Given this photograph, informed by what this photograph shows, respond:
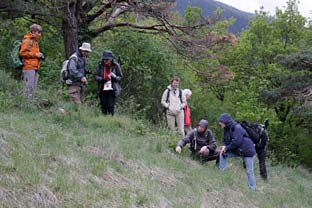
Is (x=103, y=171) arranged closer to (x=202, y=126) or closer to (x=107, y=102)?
(x=202, y=126)

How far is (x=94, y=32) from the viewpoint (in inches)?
610

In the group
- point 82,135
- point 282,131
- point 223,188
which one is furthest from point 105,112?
point 282,131

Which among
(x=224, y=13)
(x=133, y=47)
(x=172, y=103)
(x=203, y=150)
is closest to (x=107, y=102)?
(x=172, y=103)

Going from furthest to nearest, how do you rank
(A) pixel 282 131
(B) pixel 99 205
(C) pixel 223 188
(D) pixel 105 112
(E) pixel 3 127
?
(A) pixel 282 131
(D) pixel 105 112
(C) pixel 223 188
(E) pixel 3 127
(B) pixel 99 205

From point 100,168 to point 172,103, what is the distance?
Result: 4.80 m

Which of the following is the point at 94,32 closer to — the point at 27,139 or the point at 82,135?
the point at 82,135

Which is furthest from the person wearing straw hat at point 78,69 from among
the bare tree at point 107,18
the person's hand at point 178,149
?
the bare tree at point 107,18

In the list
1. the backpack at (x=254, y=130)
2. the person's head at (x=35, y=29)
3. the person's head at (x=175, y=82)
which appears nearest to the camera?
the person's head at (x=35, y=29)

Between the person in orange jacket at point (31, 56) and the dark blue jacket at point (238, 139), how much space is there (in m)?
3.93

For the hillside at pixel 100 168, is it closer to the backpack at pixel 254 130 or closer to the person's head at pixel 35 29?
the backpack at pixel 254 130

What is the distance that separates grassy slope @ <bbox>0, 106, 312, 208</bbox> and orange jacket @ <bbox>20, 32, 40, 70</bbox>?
108 cm

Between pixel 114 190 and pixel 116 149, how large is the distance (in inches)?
76.2

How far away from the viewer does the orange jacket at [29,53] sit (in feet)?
29.0

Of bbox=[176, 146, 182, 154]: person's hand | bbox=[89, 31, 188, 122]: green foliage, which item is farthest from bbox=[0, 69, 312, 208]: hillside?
bbox=[89, 31, 188, 122]: green foliage
